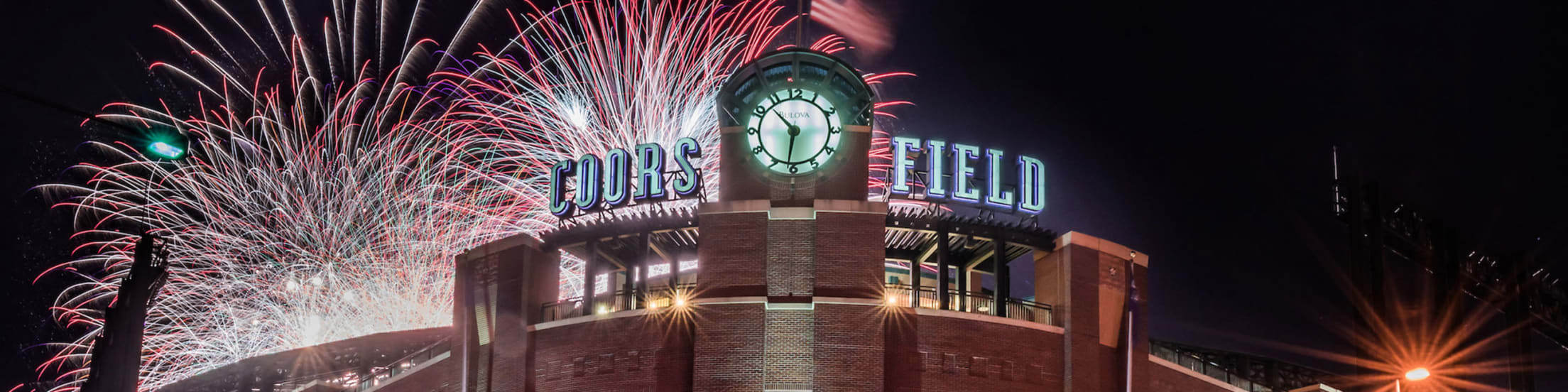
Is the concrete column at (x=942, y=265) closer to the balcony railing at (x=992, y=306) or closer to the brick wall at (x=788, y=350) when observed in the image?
the balcony railing at (x=992, y=306)

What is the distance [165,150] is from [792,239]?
28.1m

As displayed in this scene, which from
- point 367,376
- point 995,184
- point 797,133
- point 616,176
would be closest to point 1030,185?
point 995,184

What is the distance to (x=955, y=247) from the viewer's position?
5428cm

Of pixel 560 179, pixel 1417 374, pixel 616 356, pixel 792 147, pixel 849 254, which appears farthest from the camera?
pixel 560 179

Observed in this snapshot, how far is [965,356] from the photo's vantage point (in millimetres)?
48250

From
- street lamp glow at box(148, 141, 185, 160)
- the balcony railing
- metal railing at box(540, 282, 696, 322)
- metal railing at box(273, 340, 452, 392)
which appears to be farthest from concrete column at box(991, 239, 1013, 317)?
street lamp glow at box(148, 141, 185, 160)

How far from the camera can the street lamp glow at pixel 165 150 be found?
74.4 feet

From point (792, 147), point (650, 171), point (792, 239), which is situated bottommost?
point (792, 239)

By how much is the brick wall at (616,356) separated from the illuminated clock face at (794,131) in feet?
23.8

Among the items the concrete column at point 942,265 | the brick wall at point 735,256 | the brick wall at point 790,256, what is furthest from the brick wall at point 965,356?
the brick wall at point 735,256

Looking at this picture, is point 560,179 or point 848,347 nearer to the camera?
point 848,347

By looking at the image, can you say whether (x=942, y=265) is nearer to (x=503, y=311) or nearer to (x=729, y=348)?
(x=729, y=348)

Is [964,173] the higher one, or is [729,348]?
[964,173]

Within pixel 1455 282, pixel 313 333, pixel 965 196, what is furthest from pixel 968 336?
pixel 313 333
